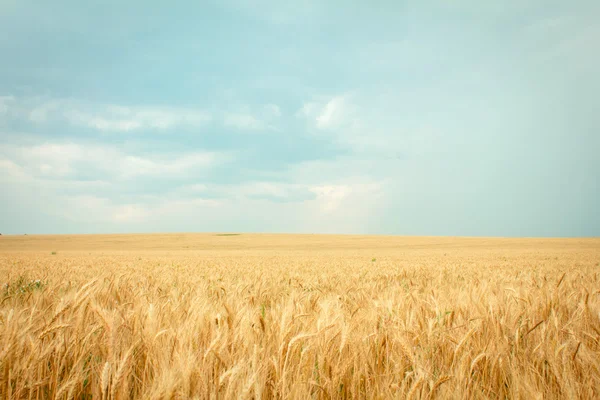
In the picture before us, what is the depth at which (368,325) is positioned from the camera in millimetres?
2496

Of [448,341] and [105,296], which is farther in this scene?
[105,296]

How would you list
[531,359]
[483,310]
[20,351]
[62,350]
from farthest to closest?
[483,310]
[531,359]
[62,350]
[20,351]

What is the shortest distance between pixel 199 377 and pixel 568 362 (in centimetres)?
198

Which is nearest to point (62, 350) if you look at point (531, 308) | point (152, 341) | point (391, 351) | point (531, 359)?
point (152, 341)

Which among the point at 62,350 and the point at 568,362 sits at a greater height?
the point at 62,350

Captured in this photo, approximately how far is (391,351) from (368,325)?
52 centimetres

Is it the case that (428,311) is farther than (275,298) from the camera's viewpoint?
No

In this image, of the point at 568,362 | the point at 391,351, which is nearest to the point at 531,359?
the point at 568,362

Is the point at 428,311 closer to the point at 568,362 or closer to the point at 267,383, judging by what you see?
the point at 568,362

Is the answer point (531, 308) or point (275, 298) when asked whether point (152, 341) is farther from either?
point (531, 308)

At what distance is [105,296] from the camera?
3.51 m

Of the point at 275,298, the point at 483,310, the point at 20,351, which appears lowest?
the point at 275,298

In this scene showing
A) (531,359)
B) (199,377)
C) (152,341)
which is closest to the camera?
(199,377)

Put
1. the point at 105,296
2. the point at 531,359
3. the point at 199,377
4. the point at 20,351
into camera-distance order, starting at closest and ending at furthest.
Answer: the point at 199,377 → the point at 20,351 → the point at 531,359 → the point at 105,296
